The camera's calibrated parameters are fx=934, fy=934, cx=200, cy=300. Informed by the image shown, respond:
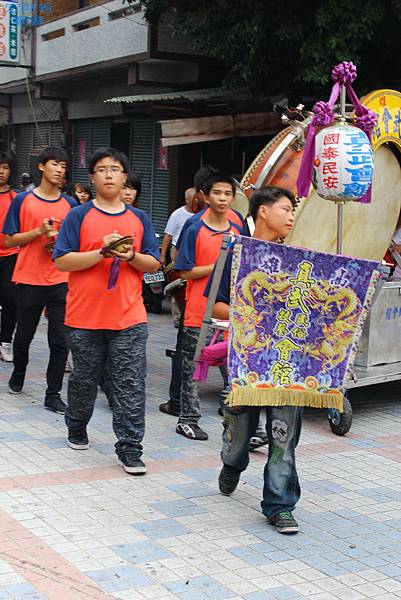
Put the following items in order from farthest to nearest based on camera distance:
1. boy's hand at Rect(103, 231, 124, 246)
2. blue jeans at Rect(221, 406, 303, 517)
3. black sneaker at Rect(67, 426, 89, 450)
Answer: black sneaker at Rect(67, 426, 89, 450) < boy's hand at Rect(103, 231, 124, 246) < blue jeans at Rect(221, 406, 303, 517)

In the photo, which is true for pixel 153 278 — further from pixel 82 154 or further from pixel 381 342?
pixel 82 154

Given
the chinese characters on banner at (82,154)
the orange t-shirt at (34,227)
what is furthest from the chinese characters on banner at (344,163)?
the chinese characters on banner at (82,154)

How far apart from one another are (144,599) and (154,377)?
4.60 metres

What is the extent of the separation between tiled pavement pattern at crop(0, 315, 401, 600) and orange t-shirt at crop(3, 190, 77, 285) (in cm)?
99

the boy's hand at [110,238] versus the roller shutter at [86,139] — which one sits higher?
the roller shutter at [86,139]

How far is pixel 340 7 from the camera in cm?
→ 937

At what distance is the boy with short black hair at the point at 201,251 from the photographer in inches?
236

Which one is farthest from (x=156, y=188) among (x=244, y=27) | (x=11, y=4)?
(x=244, y=27)

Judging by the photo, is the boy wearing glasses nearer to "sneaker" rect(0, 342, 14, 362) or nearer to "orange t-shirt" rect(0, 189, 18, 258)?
"orange t-shirt" rect(0, 189, 18, 258)

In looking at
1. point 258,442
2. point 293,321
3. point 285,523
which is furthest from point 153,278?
point 285,523

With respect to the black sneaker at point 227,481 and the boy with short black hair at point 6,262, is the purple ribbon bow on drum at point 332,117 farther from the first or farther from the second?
the boy with short black hair at point 6,262

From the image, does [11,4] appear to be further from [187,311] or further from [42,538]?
[42,538]

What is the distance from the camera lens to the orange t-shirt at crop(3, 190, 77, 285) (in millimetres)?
6914

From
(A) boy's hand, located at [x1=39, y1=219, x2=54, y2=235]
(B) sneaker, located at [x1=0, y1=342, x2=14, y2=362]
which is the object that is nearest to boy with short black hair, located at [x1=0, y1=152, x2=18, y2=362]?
(B) sneaker, located at [x1=0, y1=342, x2=14, y2=362]
